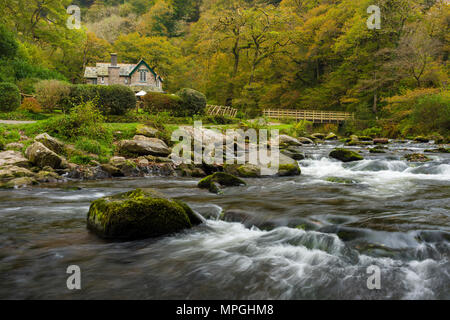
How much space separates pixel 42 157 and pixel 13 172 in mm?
1058

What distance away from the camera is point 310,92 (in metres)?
45.1

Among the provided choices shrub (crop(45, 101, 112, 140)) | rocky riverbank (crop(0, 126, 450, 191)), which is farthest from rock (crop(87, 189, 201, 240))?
shrub (crop(45, 101, 112, 140))

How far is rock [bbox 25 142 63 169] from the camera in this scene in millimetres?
10625

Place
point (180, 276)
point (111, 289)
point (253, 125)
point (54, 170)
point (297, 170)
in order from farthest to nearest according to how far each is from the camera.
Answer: point (253, 125)
point (297, 170)
point (54, 170)
point (180, 276)
point (111, 289)

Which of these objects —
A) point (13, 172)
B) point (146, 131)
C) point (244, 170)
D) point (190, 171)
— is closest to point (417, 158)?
point (244, 170)

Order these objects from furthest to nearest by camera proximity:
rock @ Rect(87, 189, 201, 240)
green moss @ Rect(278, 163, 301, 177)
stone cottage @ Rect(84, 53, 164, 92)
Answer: stone cottage @ Rect(84, 53, 164, 92)
green moss @ Rect(278, 163, 301, 177)
rock @ Rect(87, 189, 201, 240)

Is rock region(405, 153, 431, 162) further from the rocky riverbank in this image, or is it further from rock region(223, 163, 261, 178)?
rock region(223, 163, 261, 178)

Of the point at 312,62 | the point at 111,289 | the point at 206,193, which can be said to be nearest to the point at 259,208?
the point at 206,193

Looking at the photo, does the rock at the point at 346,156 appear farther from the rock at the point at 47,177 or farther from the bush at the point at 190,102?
the bush at the point at 190,102

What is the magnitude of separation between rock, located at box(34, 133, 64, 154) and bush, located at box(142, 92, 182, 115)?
32.3ft

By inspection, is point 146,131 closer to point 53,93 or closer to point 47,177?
point 47,177

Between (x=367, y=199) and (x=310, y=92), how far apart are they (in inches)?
1593

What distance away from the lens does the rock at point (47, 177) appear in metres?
9.75

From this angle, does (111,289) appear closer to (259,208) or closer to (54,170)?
(259,208)
